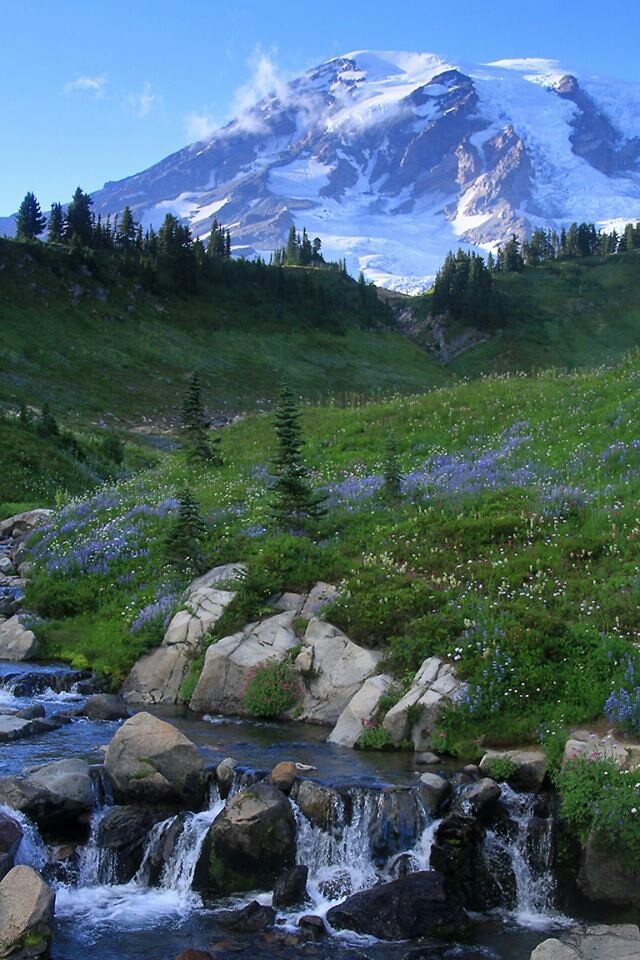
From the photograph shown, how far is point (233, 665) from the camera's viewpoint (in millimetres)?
18641

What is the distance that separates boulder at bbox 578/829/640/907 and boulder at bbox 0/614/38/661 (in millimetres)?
14502

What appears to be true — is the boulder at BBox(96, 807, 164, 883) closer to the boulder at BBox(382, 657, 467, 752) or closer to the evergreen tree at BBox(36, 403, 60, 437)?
the boulder at BBox(382, 657, 467, 752)

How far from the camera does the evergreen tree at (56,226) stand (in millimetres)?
135250

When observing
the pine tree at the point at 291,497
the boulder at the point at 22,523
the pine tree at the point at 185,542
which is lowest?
the boulder at the point at 22,523

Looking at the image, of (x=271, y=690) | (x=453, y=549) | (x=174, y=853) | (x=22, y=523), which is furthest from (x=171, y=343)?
(x=174, y=853)

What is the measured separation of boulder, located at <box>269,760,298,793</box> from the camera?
44.8 feet

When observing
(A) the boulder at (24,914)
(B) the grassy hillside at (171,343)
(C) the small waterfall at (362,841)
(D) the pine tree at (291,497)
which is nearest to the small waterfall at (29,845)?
(A) the boulder at (24,914)

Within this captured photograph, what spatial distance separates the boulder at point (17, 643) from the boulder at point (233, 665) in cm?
559

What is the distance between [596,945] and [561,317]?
525ft

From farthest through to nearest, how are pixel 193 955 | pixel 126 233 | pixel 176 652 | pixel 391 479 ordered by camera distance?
pixel 126 233 < pixel 391 479 < pixel 176 652 < pixel 193 955

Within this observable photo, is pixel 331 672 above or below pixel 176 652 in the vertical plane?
above

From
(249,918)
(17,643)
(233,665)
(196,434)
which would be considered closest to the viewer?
(249,918)

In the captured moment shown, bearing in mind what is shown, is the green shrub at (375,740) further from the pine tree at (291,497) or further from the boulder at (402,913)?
the pine tree at (291,497)

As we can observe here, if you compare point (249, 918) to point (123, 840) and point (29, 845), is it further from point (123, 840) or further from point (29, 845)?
point (29, 845)
